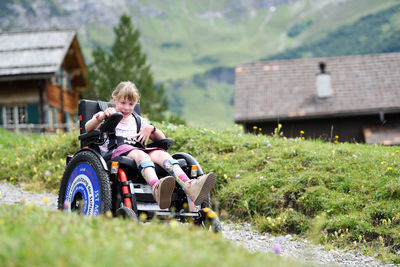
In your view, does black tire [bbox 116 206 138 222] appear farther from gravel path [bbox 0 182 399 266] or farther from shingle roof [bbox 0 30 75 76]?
shingle roof [bbox 0 30 75 76]

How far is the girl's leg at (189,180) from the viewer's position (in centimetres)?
404

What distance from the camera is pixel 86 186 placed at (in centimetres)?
434

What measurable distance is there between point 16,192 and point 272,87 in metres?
14.4

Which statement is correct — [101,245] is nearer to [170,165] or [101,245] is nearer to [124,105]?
[170,165]

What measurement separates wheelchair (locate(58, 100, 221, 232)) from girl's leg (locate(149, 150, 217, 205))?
0.43 feet

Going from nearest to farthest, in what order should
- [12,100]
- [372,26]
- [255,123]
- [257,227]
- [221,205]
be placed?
[257,227]
[221,205]
[255,123]
[12,100]
[372,26]

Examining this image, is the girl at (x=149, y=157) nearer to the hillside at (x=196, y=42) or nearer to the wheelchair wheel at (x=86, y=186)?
the wheelchair wheel at (x=86, y=186)

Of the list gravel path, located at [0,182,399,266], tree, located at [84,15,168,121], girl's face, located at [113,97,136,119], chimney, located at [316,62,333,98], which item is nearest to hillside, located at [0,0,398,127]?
tree, located at [84,15,168,121]

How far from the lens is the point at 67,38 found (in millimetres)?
22609

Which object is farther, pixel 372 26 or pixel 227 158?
pixel 372 26

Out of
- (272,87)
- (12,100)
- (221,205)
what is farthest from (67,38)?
(221,205)

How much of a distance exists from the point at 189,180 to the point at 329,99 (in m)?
15.8

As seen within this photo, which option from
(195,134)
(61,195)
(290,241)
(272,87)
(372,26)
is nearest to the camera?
(61,195)

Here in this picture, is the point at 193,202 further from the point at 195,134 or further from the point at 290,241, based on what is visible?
the point at 195,134
